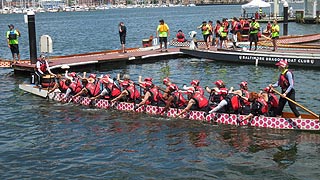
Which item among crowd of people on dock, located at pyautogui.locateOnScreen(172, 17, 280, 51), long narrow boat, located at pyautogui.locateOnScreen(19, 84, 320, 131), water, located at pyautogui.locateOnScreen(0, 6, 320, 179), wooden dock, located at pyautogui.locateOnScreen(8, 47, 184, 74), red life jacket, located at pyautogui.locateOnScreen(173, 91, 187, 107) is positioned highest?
crowd of people on dock, located at pyautogui.locateOnScreen(172, 17, 280, 51)

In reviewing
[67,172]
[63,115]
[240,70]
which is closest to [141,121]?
[63,115]

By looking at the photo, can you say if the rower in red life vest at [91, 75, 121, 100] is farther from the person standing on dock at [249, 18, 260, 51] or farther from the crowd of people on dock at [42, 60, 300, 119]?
the person standing on dock at [249, 18, 260, 51]

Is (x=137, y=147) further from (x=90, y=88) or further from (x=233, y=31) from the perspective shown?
(x=233, y=31)

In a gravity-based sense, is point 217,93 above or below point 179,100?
above

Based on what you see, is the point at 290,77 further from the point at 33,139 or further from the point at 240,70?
the point at 240,70

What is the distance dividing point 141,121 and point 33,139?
13.7 feet

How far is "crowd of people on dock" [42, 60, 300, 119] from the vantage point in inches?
697

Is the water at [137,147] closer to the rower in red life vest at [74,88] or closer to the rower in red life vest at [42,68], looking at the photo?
the rower in red life vest at [74,88]

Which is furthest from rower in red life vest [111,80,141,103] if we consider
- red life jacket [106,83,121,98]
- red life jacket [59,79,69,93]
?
red life jacket [59,79,69,93]

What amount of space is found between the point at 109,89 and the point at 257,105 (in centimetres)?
706

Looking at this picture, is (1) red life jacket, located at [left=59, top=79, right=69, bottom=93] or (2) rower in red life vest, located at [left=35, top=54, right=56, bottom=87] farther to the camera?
(2) rower in red life vest, located at [left=35, top=54, right=56, bottom=87]

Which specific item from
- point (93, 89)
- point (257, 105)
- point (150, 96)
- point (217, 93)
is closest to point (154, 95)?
point (150, 96)

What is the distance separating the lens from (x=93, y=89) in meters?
22.6

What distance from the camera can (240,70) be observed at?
32.0m
